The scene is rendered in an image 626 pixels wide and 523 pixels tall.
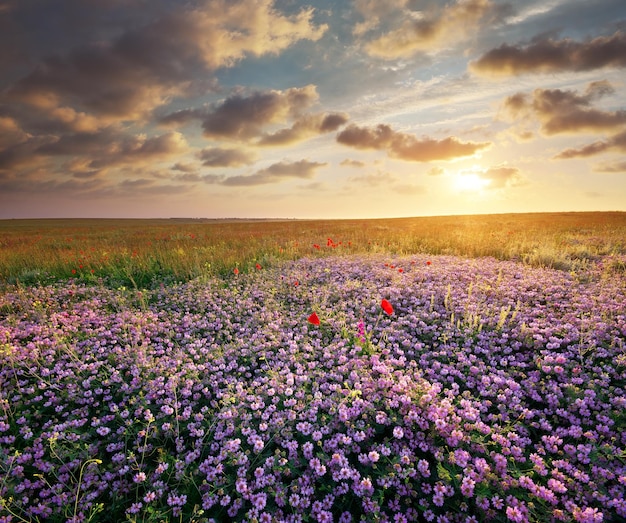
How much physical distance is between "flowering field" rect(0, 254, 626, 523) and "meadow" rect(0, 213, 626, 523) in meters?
0.03

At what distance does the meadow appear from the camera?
288 centimetres

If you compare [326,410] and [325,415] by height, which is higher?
[325,415]

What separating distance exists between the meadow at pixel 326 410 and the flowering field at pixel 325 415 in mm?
26

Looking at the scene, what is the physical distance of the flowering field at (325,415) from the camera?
9.45ft

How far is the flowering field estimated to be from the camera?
113 inches

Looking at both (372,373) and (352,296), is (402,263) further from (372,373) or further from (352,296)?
(372,373)

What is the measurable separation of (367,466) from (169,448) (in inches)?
Result: 82.4

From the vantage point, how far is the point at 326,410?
3850 millimetres

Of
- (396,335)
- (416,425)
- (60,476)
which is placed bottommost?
(60,476)

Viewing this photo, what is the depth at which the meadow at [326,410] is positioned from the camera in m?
2.88

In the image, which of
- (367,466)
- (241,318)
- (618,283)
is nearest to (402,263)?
(618,283)

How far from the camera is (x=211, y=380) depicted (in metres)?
4.44

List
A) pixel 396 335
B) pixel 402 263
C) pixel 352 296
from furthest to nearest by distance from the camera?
1. pixel 402 263
2. pixel 352 296
3. pixel 396 335

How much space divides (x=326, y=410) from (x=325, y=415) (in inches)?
11.5
